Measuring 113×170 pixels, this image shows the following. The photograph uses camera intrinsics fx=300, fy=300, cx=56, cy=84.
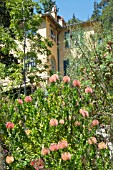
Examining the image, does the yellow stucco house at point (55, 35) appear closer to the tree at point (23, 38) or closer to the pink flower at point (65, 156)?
the tree at point (23, 38)

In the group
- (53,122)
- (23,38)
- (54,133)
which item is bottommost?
(54,133)

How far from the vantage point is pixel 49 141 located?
3109 millimetres

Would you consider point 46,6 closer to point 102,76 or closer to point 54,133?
point 102,76

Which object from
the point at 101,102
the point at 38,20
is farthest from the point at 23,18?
the point at 101,102

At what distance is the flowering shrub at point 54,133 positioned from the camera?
291 cm

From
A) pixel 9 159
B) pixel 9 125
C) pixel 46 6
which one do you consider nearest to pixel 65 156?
pixel 9 159

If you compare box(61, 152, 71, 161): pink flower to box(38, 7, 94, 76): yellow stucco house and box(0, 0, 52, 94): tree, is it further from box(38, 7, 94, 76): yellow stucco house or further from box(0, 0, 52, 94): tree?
box(38, 7, 94, 76): yellow stucco house

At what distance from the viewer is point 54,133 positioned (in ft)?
10.3

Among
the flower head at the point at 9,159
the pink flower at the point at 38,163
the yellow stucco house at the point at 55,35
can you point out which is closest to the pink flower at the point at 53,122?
the pink flower at the point at 38,163

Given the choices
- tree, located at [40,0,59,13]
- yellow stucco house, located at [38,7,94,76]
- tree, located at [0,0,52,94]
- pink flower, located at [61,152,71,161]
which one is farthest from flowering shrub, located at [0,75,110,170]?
yellow stucco house, located at [38,7,94,76]

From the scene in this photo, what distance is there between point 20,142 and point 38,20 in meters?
13.0

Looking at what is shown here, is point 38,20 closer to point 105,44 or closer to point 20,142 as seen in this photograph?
point 105,44

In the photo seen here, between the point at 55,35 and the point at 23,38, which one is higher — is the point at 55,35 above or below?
above

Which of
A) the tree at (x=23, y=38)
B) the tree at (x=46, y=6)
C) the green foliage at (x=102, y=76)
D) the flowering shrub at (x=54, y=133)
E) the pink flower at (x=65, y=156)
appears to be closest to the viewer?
the pink flower at (x=65, y=156)
